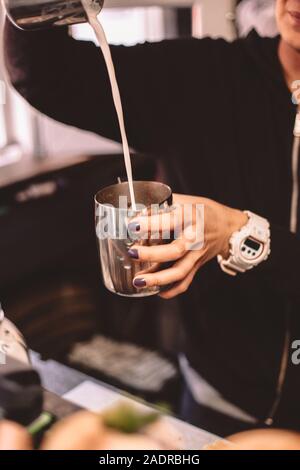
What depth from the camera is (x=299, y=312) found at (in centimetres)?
96

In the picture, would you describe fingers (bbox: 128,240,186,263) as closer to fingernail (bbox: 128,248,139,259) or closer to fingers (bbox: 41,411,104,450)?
fingernail (bbox: 128,248,139,259)

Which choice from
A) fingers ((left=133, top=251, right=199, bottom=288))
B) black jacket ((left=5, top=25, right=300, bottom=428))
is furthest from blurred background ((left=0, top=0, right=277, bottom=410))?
fingers ((left=133, top=251, right=199, bottom=288))

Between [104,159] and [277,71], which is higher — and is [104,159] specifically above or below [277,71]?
below

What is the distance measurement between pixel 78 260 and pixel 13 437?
5.25 feet

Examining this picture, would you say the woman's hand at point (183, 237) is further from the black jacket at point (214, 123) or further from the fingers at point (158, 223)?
the black jacket at point (214, 123)

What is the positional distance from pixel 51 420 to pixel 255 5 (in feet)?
3.73

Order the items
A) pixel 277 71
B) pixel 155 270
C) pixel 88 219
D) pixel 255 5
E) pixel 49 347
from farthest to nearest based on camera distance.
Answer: pixel 88 219
pixel 49 347
pixel 255 5
pixel 277 71
pixel 155 270

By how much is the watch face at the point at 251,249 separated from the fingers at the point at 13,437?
337 millimetres

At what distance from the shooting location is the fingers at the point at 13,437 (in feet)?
2.32

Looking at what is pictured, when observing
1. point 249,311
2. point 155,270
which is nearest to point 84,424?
point 155,270

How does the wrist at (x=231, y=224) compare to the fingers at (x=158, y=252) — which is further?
the wrist at (x=231, y=224)

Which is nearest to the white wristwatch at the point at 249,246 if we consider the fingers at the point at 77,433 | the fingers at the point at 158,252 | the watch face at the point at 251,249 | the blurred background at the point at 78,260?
the watch face at the point at 251,249

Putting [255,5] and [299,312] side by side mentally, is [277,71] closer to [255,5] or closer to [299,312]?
[299,312]

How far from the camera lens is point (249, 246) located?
30.9 inches
